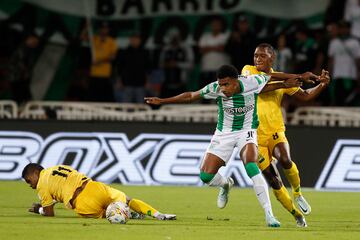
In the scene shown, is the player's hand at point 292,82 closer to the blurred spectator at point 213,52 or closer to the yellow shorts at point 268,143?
the yellow shorts at point 268,143

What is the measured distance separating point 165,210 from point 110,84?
8780mm

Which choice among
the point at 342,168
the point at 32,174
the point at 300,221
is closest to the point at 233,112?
the point at 300,221

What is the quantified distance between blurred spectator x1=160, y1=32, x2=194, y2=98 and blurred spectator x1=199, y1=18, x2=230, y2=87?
0.58m

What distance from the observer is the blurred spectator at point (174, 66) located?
26.0m

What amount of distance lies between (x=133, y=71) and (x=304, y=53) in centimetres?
361

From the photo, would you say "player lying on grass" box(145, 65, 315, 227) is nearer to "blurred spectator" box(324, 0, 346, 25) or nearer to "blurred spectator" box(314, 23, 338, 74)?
"blurred spectator" box(314, 23, 338, 74)

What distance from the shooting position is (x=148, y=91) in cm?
2594

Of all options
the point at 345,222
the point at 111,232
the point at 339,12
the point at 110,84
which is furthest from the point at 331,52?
the point at 111,232

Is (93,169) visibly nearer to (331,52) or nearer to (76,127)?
(76,127)

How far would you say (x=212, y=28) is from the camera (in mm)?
25969

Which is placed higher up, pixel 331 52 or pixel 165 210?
pixel 331 52

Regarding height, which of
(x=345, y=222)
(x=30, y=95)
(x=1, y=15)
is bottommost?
(x=345, y=222)

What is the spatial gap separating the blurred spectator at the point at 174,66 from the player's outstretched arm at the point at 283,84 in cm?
1070

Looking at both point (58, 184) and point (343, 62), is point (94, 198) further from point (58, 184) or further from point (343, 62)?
point (343, 62)
